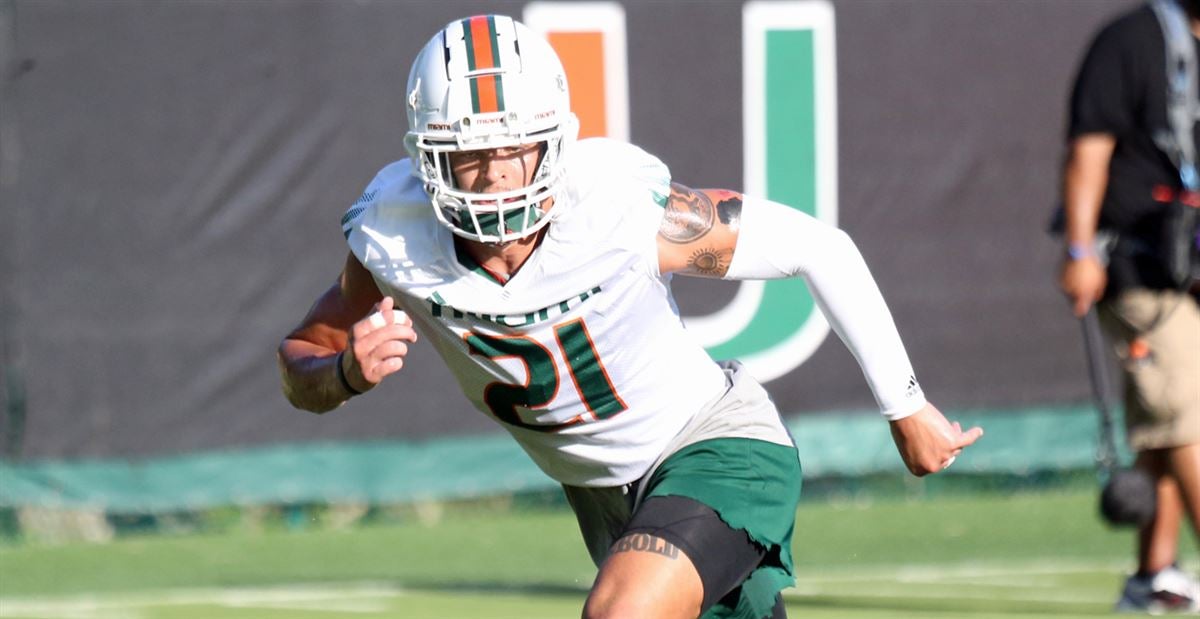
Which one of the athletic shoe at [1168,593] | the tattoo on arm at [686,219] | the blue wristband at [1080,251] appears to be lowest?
the athletic shoe at [1168,593]

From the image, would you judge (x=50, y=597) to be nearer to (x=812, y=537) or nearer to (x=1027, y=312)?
(x=812, y=537)

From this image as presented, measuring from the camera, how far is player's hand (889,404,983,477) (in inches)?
172

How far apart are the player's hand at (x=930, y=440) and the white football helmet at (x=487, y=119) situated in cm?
94

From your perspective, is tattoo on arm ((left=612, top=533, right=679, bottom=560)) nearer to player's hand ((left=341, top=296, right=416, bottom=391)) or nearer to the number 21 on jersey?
the number 21 on jersey

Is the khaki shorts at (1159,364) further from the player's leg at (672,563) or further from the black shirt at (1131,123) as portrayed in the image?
the player's leg at (672,563)

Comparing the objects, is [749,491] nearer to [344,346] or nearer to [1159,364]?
[344,346]

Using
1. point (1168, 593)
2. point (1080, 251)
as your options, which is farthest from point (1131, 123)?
point (1168, 593)

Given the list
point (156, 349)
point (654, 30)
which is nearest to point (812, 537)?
point (654, 30)

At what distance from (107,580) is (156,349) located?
3.99ft

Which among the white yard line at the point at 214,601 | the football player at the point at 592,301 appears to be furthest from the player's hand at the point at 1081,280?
the white yard line at the point at 214,601

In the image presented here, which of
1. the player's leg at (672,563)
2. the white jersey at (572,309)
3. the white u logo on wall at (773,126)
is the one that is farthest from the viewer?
the white u logo on wall at (773,126)

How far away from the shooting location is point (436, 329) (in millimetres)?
4457

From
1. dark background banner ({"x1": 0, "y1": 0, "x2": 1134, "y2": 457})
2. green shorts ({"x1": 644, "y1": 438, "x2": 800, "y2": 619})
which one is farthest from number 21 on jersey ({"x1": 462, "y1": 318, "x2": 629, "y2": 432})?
dark background banner ({"x1": 0, "y1": 0, "x2": 1134, "y2": 457})

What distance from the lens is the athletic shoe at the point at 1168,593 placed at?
263 inches
